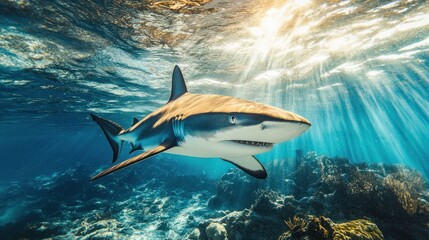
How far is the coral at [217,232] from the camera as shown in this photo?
312 inches

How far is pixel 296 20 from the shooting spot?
33.3ft

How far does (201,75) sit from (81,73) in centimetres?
775

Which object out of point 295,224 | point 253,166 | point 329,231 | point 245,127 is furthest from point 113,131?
point 329,231

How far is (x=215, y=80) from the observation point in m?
18.2

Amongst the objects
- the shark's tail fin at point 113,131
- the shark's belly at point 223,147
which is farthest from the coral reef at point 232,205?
the shark's tail fin at point 113,131

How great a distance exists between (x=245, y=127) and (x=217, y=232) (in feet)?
22.0

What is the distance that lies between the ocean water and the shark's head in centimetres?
286

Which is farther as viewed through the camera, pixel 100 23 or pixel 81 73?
pixel 81 73

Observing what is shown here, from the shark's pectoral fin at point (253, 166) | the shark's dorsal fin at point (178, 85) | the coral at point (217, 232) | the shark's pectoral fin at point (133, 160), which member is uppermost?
the shark's dorsal fin at point (178, 85)

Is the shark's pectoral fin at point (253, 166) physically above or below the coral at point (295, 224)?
above

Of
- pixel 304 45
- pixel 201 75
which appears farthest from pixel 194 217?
pixel 304 45

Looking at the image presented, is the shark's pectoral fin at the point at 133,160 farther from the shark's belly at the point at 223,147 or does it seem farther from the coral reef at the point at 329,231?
the coral reef at the point at 329,231

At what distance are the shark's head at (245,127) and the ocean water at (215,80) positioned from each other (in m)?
2.86

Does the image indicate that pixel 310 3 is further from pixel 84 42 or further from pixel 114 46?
pixel 84 42
